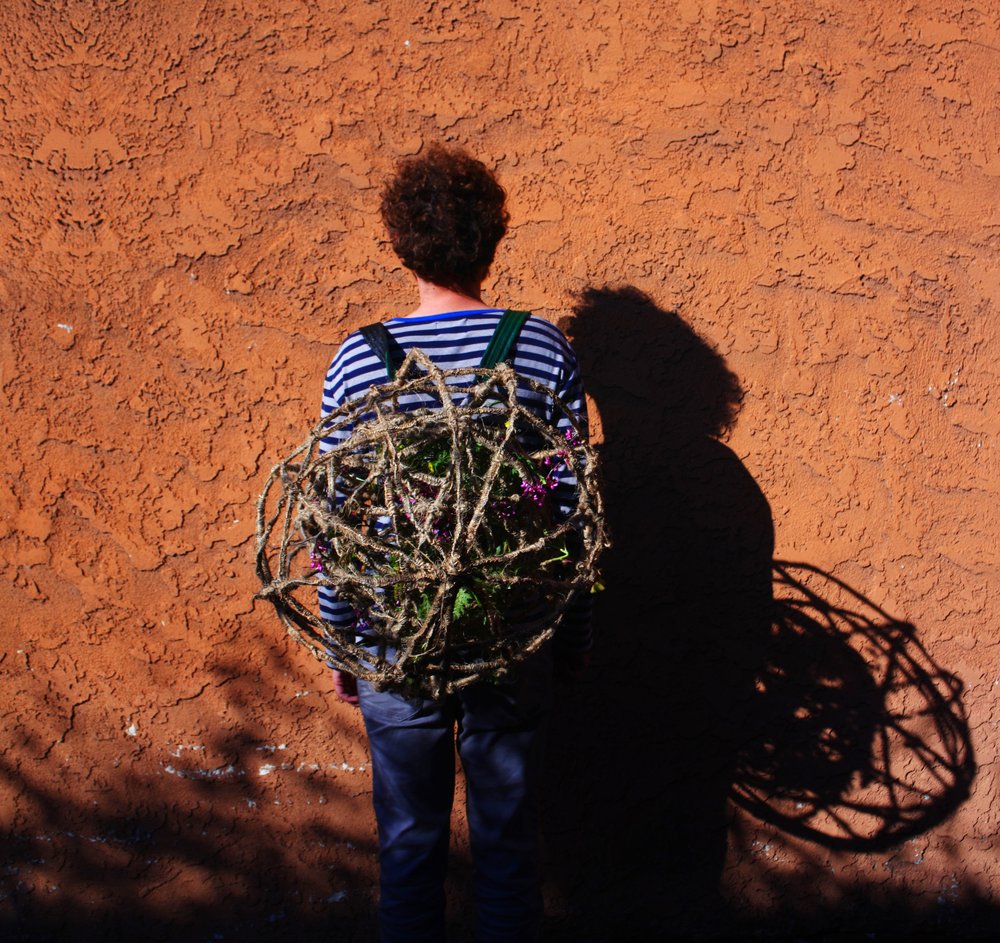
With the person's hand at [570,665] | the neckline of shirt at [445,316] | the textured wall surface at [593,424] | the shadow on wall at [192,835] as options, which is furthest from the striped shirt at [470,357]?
the shadow on wall at [192,835]

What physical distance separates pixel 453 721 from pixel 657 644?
854 mm

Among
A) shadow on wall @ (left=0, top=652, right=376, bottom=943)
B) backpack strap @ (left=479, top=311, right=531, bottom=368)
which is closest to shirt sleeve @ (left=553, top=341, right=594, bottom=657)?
backpack strap @ (left=479, top=311, right=531, bottom=368)

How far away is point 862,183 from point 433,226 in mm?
1274

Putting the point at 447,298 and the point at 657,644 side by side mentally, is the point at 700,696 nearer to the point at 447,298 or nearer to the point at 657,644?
the point at 657,644

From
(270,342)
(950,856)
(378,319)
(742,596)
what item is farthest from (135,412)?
(950,856)

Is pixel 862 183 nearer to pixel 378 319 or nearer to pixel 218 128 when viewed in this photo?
pixel 378 319

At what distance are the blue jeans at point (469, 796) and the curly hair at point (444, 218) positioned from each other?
75 centimetres

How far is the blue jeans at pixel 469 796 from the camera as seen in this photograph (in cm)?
183

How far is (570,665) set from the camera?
6.74ft

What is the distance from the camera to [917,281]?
8.44ft

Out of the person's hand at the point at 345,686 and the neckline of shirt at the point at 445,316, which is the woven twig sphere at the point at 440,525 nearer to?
the neckline of shirt at the point at 445,316


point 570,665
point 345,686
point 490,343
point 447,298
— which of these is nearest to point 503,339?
point 490,343

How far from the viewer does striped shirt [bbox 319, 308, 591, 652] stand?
5.79 feet

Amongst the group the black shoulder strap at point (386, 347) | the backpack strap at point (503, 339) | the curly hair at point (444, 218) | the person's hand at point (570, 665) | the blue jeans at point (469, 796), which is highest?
the curly hair at point (444, 218)
